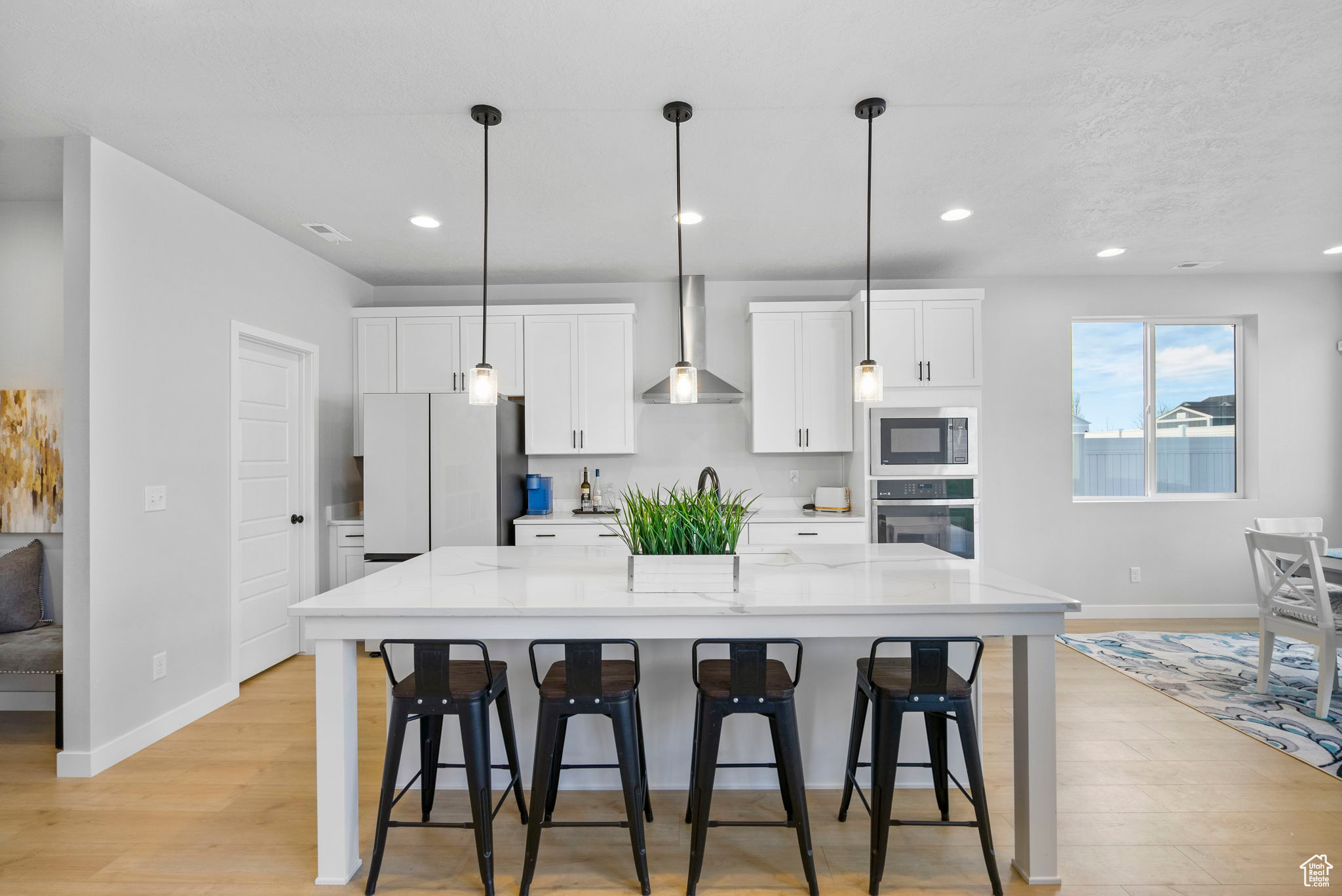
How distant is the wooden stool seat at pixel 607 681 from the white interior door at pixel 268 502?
2.34 meters

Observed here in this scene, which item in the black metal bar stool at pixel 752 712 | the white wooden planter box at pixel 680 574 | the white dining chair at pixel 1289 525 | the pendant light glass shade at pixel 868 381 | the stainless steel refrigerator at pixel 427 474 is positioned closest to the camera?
the black metal bar stool at pixel 752 712

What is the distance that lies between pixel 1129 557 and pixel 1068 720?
2.41 meters

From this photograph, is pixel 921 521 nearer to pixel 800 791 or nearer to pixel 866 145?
pixel 866 145

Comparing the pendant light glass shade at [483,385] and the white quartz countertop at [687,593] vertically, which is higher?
the pendant light glass shade at [483,385]

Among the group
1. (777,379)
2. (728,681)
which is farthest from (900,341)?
(728,681)

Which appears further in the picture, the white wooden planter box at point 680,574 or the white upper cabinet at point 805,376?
the white upper cabinet at point 805,376

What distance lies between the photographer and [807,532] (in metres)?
4.34

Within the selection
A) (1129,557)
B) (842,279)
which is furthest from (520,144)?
(1129,557)

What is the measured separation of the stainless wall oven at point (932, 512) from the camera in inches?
169

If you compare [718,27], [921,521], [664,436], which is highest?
[718,27]

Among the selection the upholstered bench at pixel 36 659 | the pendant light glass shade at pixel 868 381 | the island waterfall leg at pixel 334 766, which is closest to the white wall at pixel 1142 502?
the pendant light glass shade at pixel 868 381

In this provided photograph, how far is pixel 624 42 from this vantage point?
2.06 m

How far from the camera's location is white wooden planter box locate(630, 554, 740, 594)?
6.85 ft

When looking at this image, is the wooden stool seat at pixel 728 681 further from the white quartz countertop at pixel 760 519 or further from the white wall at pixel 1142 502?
the white wall at pixel 1142 502
